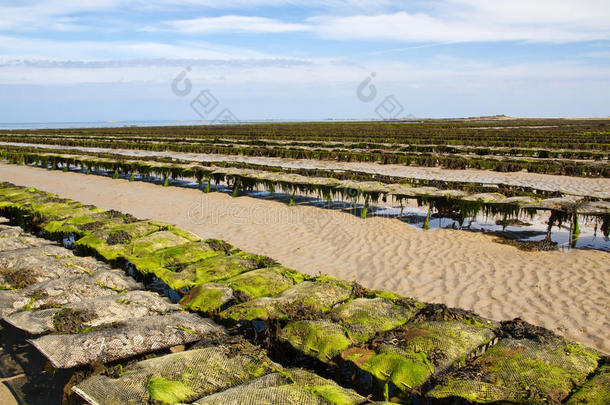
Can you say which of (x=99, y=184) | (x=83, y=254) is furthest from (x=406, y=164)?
(x=83, y=254)

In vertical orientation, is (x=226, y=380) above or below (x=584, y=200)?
below

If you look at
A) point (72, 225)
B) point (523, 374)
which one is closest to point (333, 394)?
point (523, 374)

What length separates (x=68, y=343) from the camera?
439 cm

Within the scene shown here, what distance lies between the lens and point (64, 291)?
234 inches

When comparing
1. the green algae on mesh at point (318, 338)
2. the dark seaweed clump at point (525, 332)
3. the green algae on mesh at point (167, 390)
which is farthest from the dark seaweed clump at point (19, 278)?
the dark seaweed clump at point (525, 332)

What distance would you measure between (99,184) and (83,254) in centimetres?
1280

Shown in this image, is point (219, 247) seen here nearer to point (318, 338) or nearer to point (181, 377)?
point (318, 338)

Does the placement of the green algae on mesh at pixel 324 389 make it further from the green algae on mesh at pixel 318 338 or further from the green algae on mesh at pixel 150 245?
the green algae on mesh at pixel 150 245

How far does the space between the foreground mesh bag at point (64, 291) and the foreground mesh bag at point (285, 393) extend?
337cm

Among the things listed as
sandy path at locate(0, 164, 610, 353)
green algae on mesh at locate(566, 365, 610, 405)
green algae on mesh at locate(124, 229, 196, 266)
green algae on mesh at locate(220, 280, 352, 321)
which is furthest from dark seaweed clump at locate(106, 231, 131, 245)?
green algae on mesh at locate(566, 365, 610, 405)

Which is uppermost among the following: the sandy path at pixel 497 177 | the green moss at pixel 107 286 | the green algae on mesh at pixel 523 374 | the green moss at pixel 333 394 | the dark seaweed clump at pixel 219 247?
the sandy path at pixel 497 177

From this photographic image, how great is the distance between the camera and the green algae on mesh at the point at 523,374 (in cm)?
362

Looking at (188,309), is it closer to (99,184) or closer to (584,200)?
(584,200)

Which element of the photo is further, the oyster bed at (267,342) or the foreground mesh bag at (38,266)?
the foreground mesh bag at (38,266)
